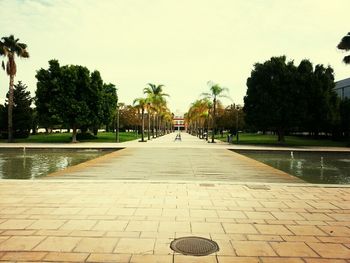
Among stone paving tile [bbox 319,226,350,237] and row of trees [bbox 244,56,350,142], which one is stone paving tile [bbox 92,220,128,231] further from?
row of trees [bbox 244,56,350,142]

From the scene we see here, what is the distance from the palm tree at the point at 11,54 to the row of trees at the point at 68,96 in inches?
111

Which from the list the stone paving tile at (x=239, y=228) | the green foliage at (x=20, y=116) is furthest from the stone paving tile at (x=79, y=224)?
the green foliage at (x=20, y=116)

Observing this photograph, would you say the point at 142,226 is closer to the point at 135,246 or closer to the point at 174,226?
the point at 174,226

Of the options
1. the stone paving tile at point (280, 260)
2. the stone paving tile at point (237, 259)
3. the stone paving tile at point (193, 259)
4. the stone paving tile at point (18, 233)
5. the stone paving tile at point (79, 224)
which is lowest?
the stone paving tile at point (193, 259)

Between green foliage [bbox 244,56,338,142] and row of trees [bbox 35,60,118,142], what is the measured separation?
19543 mm

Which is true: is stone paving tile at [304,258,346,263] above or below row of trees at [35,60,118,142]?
below

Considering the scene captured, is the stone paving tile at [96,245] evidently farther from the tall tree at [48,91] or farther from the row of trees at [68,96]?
the tall tree at [48,91]

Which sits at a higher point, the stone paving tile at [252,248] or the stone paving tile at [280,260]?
the stone paving tile at [252,248]

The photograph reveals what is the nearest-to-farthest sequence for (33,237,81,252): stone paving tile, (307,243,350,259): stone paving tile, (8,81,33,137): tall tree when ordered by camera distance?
1. (307,243,350,259): stone paving tile
2. (33,237,81,252): stone paving tile
3. (8,81,33,137): tall tree

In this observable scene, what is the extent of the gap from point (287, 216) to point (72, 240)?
4.16 m

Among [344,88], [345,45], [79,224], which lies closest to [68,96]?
[345,45]

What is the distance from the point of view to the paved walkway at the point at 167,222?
15.9 feet

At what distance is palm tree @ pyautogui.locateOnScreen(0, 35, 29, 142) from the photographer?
1625 inches

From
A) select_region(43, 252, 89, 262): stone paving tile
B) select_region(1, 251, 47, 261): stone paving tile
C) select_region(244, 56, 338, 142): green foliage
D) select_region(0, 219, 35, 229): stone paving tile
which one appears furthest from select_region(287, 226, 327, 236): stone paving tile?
select_region(244, 56, 338, 142): green foliage
